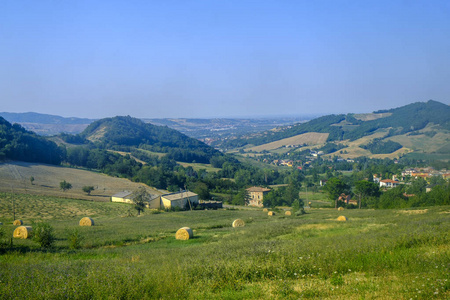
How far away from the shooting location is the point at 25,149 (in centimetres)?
9031

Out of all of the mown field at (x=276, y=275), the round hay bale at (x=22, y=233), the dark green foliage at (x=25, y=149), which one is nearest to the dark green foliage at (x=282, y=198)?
the dark green foliage at (x=25, y=149)

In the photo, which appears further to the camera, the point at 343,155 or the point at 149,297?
the point at 343,155

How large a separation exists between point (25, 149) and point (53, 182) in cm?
2964

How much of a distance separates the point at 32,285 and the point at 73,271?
1.28m

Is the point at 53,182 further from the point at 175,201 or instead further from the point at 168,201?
the point at 175,201

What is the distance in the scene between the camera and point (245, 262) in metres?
8.48

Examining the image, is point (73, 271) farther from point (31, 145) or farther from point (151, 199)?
point (31, 145)

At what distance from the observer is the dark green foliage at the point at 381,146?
134 metres

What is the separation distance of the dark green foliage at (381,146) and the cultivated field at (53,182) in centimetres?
10265

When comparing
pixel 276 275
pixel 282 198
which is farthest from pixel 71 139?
pixel 276 275

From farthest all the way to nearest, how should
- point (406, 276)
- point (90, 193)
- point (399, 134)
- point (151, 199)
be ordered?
point (399, 134), point (90, 193), point (151, 199), point (406, 276)

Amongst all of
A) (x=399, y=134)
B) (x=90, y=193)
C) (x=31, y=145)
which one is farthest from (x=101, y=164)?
(x=399, y=134)

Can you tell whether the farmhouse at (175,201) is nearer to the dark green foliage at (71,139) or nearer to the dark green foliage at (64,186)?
the dark green foliage at (64,186)

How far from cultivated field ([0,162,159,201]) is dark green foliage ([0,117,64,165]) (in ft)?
26.1
